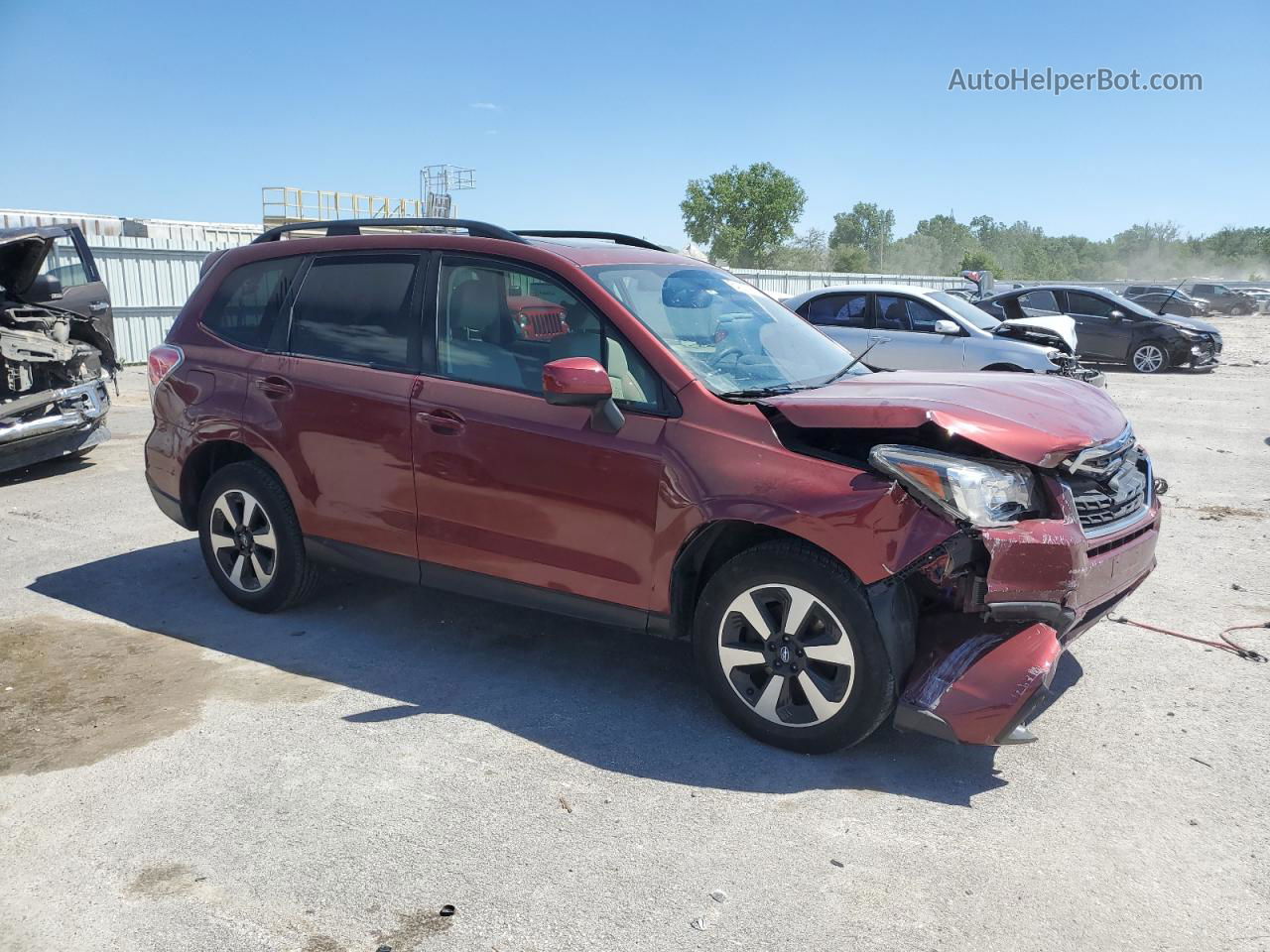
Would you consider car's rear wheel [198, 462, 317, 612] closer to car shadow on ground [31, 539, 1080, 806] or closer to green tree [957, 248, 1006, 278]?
car shadow on ground [31, 539, 1080, 806]

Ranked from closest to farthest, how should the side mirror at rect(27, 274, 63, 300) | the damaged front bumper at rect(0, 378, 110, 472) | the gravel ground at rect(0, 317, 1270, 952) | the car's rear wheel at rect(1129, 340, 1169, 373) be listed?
the gravel ground at rect(0, 317, 1270, 952), the damaged front bumper at rect(0, 378, 110, 472), the side mirror at rect(27, 274, 63, 300), the car's rear wheel at rect(1129, 340, 1169, 373)

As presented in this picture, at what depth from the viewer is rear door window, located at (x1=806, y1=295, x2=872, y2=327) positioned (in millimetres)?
13141

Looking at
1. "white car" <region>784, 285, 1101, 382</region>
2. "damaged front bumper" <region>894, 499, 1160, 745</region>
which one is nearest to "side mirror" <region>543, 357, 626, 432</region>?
"damaged front bumper" <region>894, 499, 1160, 745</region>

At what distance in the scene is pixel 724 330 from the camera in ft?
15.0

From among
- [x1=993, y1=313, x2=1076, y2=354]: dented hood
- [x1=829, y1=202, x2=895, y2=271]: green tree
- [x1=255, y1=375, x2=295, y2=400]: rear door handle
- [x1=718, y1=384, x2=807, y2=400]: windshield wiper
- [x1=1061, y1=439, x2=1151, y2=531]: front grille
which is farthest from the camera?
[x1=829, y1=202, x2=895, y2=271]: green tree

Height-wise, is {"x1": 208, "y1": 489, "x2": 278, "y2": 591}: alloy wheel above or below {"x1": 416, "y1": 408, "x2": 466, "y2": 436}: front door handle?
below

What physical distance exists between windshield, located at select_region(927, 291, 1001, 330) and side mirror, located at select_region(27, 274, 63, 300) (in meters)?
9.76

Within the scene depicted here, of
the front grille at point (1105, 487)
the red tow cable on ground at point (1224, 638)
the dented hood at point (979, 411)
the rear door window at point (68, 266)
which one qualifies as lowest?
the red tow cable on ground at point (1224, 638)

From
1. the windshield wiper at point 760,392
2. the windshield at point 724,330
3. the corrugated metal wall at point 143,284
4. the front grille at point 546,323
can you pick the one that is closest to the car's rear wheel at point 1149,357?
the corrugated metal wall at point 143,284

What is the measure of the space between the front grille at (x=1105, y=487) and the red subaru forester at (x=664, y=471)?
0.02 m

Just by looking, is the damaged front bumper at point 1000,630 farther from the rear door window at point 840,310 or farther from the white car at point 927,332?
the rear door window at point 840,310

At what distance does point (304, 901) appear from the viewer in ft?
9.84

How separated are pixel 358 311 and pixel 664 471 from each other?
6.44 feet

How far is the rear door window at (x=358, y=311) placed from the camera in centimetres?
483
